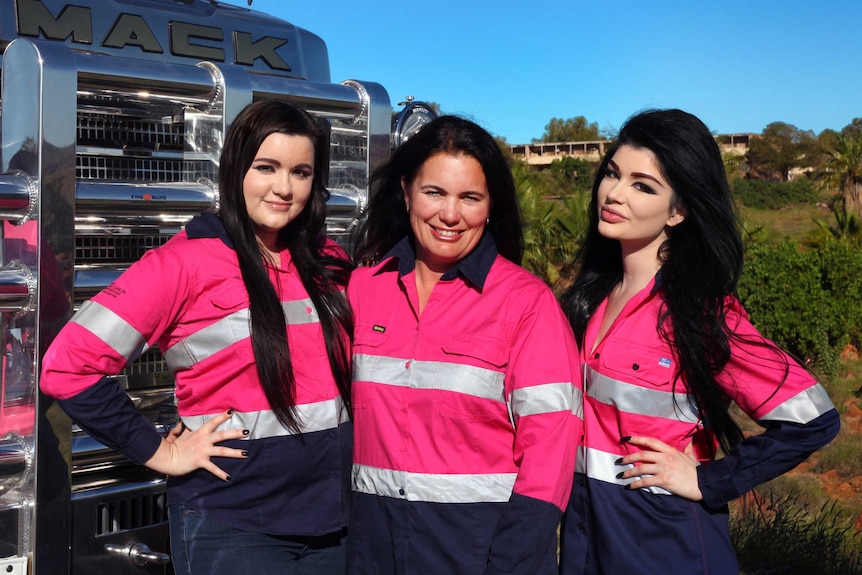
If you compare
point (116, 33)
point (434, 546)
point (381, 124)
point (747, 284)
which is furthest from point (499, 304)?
point (747, 284)

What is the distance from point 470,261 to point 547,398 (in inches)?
17.9

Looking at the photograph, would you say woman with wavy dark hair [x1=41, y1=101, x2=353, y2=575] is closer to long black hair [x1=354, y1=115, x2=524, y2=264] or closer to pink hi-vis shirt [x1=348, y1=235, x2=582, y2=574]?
pink hi-vis shirt [x1=348, y1=235, x2=582, y2=574]

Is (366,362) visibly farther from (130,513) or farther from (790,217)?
(790,217)

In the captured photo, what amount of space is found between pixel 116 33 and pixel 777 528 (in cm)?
430

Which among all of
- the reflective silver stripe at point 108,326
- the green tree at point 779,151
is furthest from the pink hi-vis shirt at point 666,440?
the green tree at point 779,151

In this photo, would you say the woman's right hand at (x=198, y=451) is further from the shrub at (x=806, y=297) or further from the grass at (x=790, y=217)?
the grass at (x=790, y=217)

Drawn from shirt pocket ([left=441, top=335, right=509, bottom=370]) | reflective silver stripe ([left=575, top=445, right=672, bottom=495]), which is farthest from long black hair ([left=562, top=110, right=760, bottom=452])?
shirt pocket ([left=441, top=335, right=509, bottom=370])

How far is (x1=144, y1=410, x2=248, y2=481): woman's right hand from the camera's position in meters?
2.52

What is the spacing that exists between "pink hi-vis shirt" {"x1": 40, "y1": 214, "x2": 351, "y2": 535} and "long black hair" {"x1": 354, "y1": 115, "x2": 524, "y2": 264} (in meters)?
0.48

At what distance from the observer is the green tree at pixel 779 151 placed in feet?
201

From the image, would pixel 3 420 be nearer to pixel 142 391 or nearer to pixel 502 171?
pixel 142 391

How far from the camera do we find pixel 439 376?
8.16ft

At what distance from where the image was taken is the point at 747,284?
51.7ft

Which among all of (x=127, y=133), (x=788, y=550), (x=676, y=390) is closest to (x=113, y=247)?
(x=127, y=133)
